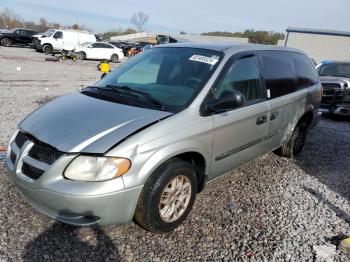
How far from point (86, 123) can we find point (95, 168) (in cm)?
50

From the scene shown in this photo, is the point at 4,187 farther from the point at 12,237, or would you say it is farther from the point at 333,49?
the point at 333,49

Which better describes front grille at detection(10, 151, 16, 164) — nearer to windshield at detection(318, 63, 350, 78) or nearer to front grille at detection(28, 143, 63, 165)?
front grille at detection(28, 143, 63, 165)

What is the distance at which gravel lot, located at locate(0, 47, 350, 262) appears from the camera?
2.91 meters

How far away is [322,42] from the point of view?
39.8m

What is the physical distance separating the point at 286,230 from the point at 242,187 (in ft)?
3.28

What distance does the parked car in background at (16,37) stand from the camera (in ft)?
95.5

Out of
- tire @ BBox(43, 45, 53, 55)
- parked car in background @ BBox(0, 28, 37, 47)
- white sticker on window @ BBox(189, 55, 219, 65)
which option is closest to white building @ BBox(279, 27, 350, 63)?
tire @ BBox(43, 45, 53, 55)

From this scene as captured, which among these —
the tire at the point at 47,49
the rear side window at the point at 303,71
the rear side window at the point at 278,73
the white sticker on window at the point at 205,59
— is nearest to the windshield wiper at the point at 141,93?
the white sticker on window at the point at 205,59

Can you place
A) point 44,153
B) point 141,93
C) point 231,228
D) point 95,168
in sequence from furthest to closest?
point 141,93 → point 231,228 → point 44,153 → point 95,168

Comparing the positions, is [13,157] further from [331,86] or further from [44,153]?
[331,86]

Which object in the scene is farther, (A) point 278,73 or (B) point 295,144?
(B) point 295,144

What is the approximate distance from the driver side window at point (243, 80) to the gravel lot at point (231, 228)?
126cm

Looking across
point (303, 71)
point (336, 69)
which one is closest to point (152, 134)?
point (303, 71)

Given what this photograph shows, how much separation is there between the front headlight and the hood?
0.26ft
